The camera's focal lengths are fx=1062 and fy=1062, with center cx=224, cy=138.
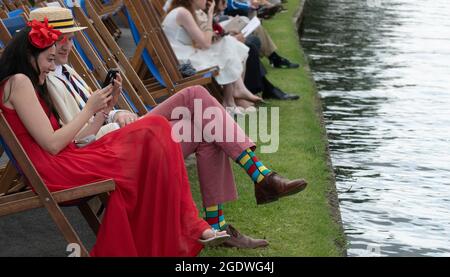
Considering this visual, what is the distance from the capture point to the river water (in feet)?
22.1

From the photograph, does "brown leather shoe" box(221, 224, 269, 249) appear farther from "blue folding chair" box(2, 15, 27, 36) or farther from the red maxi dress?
"blue folding chair" box(2, 15, 27, 36)

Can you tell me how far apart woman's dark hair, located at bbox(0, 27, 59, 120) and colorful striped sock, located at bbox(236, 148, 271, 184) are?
3.80 ft

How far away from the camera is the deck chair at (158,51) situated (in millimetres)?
8312

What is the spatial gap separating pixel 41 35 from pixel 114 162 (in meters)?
0.67

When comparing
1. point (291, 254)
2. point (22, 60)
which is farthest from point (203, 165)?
point (22, 60)

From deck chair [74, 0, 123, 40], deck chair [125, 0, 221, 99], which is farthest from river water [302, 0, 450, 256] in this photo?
deck chair [74, 0, 123, 40]

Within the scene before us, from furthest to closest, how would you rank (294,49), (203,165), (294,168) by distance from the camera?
(294,49)
(294,168)
(203,165)

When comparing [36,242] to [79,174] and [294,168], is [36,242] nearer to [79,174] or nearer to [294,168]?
[79,174]

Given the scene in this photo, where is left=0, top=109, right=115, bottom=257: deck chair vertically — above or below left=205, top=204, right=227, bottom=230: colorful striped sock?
above

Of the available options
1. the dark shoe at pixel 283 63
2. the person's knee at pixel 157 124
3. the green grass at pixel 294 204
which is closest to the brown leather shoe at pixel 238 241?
the green grass at pixel 294 204

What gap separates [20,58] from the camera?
4.87 meters

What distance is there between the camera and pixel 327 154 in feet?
27.2

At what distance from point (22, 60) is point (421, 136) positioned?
5.60 m

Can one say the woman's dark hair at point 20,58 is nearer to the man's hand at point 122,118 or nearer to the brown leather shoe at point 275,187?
the man's hand at point 122,118
